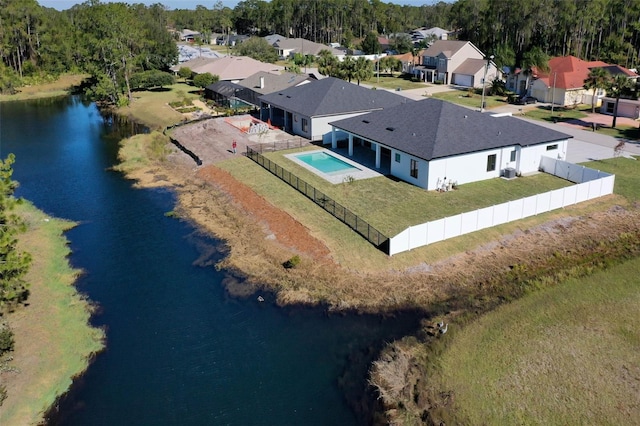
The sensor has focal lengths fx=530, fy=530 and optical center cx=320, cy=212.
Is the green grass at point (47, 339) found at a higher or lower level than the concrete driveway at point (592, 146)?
lower

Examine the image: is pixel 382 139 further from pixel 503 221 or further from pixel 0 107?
pixel 0 107

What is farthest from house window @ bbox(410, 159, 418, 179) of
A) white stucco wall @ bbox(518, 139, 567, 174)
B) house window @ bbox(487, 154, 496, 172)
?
white stucco wall @ bbox(518, 139, 567, 174)

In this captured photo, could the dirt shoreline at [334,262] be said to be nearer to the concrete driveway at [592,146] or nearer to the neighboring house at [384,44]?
the concrete driveway at [592,146]

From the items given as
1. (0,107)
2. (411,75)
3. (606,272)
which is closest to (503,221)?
(606,272)

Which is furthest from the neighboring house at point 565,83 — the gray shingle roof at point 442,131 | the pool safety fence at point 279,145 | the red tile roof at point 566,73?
the pool safety fence at point 279,145

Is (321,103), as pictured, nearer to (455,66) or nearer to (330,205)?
(330,205)

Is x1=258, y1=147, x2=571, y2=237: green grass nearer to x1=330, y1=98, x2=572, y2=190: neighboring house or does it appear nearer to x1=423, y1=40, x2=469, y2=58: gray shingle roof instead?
x1=330, y1=98, x2=572, y2=190: neighboring house

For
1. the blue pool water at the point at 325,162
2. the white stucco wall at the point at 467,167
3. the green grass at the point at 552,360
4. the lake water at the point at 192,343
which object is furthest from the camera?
the blue pool water at the point at 325,162

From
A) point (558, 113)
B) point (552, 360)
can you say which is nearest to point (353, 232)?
point (552, 360)
